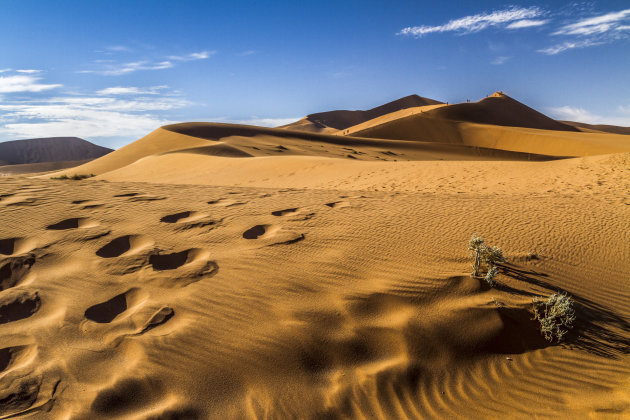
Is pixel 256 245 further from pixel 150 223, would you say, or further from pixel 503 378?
pixel 503 378

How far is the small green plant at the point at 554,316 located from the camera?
3.70 metres

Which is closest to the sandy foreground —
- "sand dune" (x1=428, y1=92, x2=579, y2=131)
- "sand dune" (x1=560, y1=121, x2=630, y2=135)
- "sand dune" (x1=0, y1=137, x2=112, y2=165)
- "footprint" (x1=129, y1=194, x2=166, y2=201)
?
"footprint" (x1=129, y1=194, x2=166, y2=201)

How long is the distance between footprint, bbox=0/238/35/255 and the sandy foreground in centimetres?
5

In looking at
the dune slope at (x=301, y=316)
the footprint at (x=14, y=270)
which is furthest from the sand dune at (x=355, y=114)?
the footprint at (x=14, y=270)

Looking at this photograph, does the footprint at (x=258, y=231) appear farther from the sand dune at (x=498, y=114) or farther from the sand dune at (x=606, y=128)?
the sand dune at (x=606, y=128)

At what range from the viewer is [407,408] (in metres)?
2.95

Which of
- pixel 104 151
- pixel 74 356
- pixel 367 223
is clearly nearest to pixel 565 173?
pixel 367 223

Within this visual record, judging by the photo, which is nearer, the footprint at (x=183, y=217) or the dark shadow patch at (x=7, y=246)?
the dark shadow patch at (x=7, y=246)

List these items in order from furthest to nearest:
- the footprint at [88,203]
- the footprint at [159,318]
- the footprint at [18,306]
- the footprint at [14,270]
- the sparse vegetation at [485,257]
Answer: the footprint at [88,203]
the sparse vegetation at [485,257]
the footprint at [14,270]
the footprint at [18,306]
the footprint at [159,318]

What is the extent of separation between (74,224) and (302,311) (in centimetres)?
440

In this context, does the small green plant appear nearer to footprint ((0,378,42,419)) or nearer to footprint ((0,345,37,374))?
footprint ((0,378,42,419))

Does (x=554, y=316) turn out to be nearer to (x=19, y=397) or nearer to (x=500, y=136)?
(x=19, y=397)

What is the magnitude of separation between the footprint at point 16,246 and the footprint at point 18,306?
4.19ft

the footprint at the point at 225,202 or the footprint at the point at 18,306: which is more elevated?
the footprint at the point at 225,202
